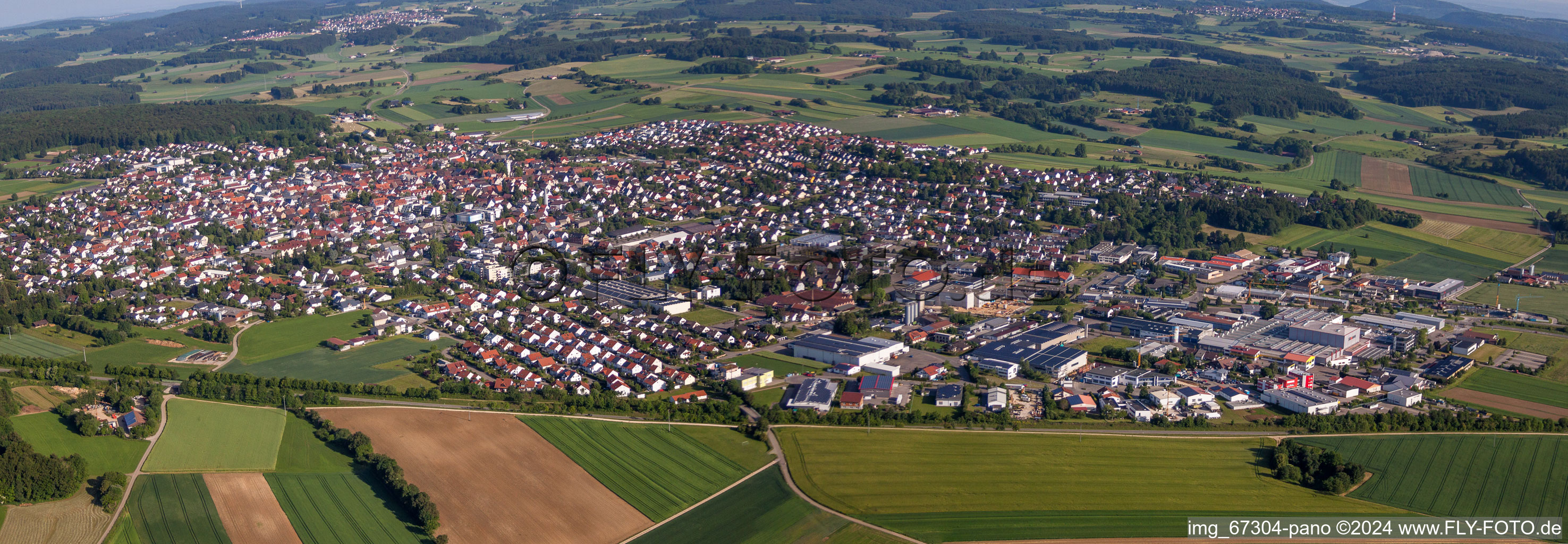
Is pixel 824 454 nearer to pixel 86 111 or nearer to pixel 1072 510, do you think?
pixel 1072 510

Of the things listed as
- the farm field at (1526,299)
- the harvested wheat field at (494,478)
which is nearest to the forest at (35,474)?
the harvested wheat field at (494,478)

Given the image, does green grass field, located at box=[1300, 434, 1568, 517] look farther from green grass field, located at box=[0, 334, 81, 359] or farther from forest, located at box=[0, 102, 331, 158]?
forest, located at box=[0, 102, 331, 158]

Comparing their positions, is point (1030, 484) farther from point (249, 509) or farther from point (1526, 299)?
point (1526, 299)

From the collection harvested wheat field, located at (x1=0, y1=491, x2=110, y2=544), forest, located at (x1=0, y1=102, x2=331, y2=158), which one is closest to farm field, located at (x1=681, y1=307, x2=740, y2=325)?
harvested wheat field, located at (x1=0, y1=491, x2=110, y2=544)

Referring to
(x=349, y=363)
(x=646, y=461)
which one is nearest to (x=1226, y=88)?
(x=349, y=363)

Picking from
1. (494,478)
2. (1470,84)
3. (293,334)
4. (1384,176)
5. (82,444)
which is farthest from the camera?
(1470,84)

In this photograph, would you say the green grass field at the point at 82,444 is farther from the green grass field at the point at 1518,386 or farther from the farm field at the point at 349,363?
the green grass field at the point at 1518,386
